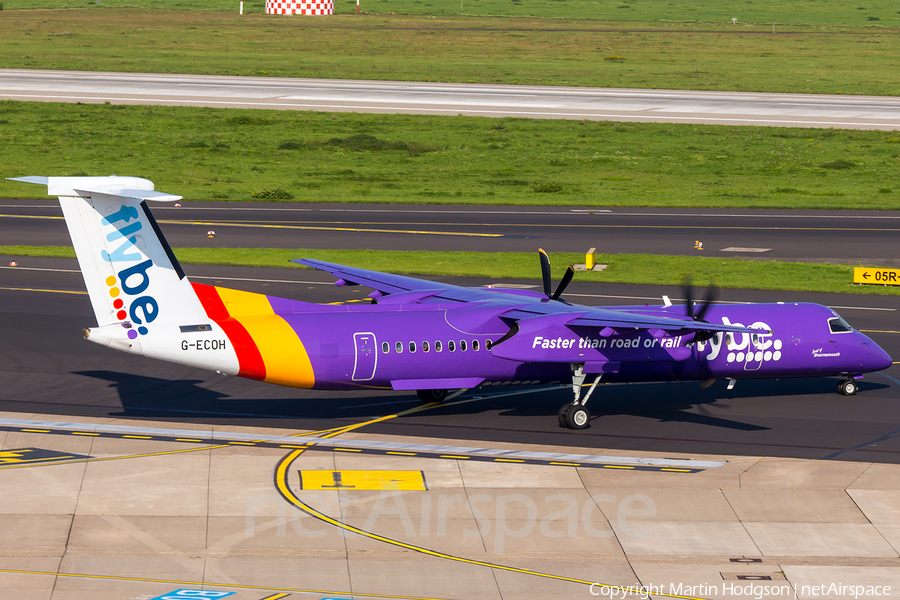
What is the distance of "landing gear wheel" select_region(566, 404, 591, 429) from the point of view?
2850 centimetres

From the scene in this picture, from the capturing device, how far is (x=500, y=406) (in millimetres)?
31016

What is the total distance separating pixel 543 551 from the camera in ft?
67.7

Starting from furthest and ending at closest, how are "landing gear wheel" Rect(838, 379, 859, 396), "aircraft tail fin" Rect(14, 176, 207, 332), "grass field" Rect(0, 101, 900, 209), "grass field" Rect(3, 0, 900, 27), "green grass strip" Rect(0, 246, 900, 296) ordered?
"grass field" Rect(3, 0, 900, 27), "grass field" Rect(0, 101, 900, 209), "green grass strip" Rect(0, 246, 900, 296), "landing gear wheel" Rect(838, 379, 859, 396), "aircraft tail fin" Rect(14, 176, 207, 332)

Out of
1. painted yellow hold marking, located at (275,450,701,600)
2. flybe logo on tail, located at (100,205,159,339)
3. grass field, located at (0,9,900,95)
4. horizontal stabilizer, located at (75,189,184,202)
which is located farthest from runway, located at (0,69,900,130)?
painted yellow hold marking, located at (275,450,701,600)

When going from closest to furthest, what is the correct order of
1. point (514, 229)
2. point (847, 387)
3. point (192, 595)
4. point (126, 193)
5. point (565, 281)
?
point (192, 595), point (126, 193), point (565, 281), point (847, 387), point (514, 229)

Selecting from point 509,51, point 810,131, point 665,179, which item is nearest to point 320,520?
point 665,179

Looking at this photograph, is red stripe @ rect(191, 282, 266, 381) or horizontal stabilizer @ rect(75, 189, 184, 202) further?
red stripe @ rect(191, 282, 266, 381)

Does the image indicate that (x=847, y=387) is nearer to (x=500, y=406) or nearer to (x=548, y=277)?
(x=548, y=277)

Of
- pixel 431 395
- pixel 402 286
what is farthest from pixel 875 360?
pixel 402 286

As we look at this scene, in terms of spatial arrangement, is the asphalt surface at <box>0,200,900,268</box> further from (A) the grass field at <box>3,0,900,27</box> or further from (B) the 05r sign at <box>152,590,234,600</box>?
(A) the grass field at <box>3,0,900,27</box>

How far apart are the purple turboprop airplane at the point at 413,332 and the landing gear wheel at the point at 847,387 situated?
0.14 feet

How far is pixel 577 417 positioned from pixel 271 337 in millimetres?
8458

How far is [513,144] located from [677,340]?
177ft

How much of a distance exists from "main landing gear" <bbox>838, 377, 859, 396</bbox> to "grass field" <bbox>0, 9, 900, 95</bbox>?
79.2 m
